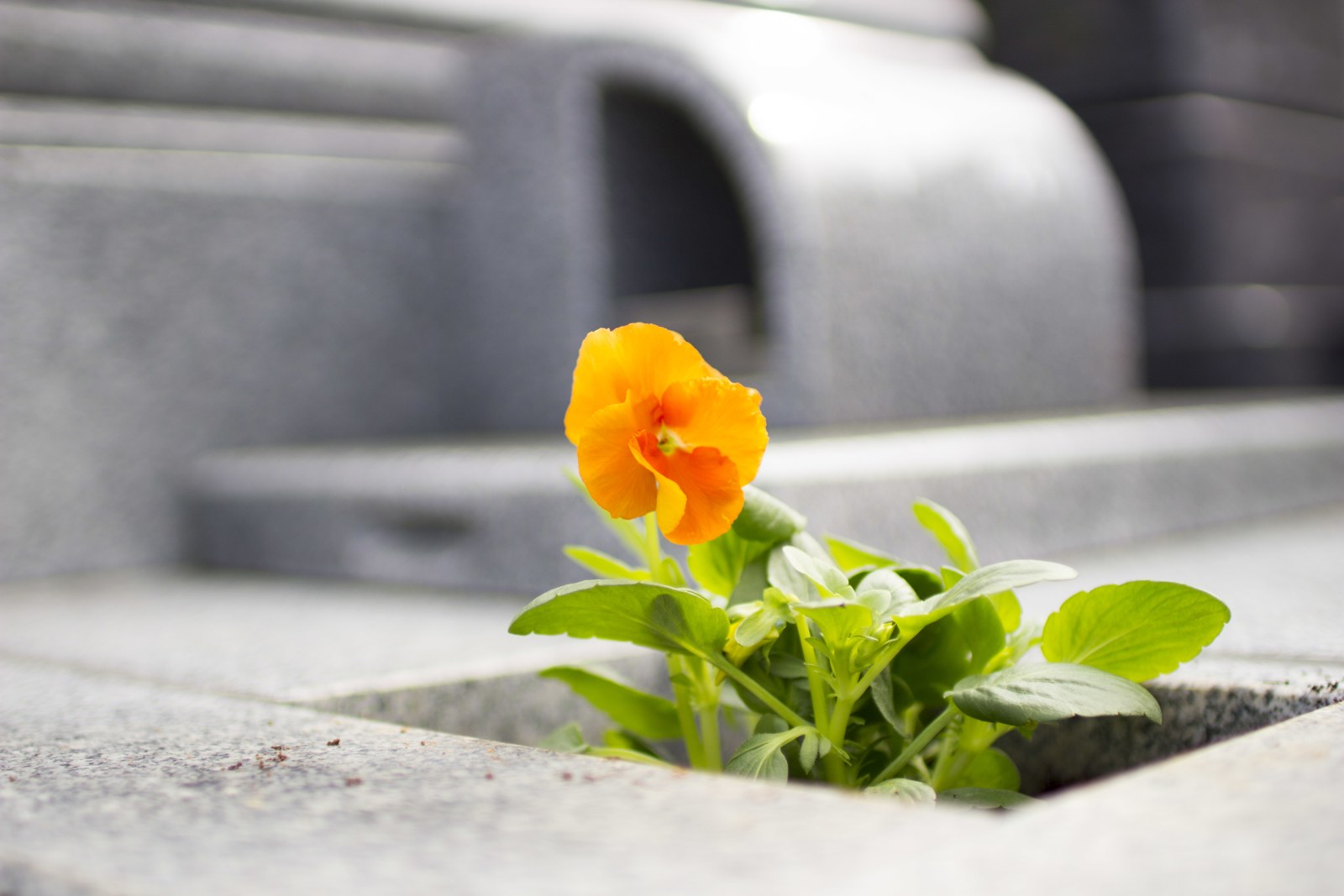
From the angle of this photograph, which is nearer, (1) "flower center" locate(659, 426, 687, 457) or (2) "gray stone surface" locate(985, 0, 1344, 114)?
(1) "flower center" locate(659, 426, 687, 457)

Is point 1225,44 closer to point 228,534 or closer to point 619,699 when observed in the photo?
point 228,534

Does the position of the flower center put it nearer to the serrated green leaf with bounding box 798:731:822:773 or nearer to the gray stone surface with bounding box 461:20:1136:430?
the serrated green leaf with bounding box 798:731:822:773

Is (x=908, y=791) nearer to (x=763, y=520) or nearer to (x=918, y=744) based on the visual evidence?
(x=918, y=744)

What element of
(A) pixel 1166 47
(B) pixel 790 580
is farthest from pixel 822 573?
(A) pixel 1166 47

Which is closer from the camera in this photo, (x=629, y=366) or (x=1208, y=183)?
(x=629, y=366)

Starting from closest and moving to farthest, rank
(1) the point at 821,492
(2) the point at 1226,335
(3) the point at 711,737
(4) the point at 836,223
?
(3) the point at 711,737 < (1) the point at 821,492 < (4) the point at 836,223 < (2) the point at 1226,335

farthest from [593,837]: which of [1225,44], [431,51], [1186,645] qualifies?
[1225,44]

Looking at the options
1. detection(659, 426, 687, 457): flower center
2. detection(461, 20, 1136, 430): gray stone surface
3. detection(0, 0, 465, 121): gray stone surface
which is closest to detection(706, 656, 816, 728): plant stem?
detection(659, 426, 687, 457): flower center
